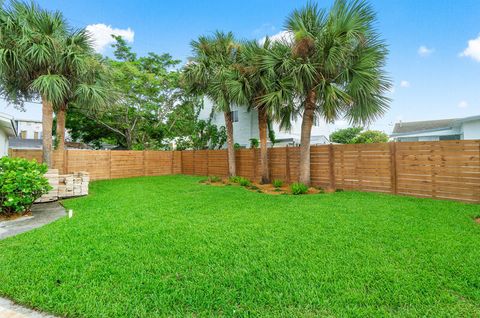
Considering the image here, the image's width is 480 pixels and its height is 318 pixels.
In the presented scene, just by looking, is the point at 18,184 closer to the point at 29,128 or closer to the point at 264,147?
the point at 264,147

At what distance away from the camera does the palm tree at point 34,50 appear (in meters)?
7.49

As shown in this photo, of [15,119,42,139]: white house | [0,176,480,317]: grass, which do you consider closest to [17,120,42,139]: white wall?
[15,119,42,139]: white house

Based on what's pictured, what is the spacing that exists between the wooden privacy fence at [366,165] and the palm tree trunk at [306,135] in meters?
0.57

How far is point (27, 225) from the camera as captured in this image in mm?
4855

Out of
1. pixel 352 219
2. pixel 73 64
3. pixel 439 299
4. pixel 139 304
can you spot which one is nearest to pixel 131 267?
pixel 139 304

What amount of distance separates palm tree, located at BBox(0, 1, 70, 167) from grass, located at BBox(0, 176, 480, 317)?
532 centimetres

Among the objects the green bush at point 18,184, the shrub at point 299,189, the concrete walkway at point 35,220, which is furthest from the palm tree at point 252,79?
the concrete walkway at point 35,220

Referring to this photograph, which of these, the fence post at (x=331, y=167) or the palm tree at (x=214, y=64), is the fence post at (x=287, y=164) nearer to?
the fence post at (x=331, y=167)

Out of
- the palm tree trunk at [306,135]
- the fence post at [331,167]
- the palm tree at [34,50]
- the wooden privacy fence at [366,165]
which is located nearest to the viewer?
the wooden privacy fence at [366,165]

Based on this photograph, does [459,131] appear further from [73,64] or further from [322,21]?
[73,64]

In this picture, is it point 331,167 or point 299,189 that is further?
point 331,167

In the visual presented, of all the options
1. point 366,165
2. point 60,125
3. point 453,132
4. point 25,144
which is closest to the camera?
point 366,165

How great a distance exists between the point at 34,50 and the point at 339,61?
9.47m

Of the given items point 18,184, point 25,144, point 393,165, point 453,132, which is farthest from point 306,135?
point 25,144
